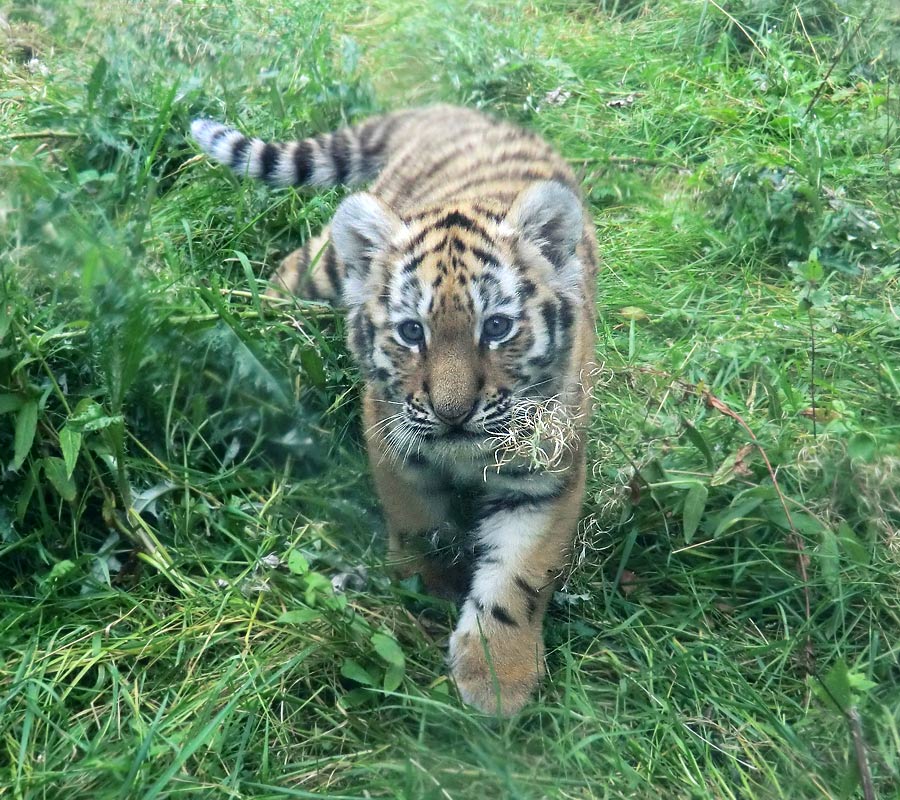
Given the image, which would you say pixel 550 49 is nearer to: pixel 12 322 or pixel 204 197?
pixel 204 197

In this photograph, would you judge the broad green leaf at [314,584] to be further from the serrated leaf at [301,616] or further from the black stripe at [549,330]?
the black stripe at [549,330]

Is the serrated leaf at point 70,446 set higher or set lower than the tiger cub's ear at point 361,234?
lower

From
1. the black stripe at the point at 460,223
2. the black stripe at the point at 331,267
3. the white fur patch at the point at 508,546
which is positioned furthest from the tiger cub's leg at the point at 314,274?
the white fur patch at the point at 508,546

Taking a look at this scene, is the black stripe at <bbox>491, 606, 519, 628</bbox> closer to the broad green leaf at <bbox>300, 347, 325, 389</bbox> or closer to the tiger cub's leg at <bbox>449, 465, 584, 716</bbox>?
the tiger cub's leg at <bbox>449, 465, 584, 716</bbox>

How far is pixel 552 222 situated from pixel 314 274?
4.40 feet

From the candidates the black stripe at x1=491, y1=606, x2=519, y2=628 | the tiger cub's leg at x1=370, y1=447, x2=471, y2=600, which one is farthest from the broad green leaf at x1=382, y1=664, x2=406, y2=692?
the tiger cub's leg at x1=370, y1=447, x2=471, y2=600

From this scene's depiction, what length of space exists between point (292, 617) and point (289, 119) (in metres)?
2.95

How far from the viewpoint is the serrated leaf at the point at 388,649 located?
2.49 meters

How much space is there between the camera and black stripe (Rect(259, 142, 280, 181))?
419 cm

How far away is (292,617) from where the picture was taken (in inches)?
98.3

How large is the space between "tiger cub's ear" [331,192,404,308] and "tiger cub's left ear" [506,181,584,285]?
1.30 feet

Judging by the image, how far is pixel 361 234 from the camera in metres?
3.10

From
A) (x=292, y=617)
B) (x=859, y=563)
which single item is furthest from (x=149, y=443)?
(x=859, y=563)

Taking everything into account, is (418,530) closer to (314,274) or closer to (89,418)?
(89,418)
